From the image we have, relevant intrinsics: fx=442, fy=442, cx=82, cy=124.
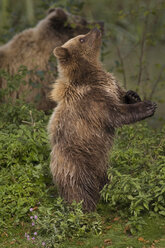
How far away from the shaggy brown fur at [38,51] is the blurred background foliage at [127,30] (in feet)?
1.45

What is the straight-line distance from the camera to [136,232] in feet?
16.0

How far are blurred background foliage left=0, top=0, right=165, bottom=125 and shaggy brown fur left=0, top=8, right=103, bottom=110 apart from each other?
441mm

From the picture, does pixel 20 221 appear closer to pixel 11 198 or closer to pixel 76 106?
pixel 11 198

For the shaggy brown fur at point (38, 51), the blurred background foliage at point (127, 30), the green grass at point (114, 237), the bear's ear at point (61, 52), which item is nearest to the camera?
the green grass at point (114, 237)

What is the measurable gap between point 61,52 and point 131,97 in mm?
1143

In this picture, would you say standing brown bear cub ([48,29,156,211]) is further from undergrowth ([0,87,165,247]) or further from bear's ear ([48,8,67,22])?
bear's ear ([48,8,67,22])

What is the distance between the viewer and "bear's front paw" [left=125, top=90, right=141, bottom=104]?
6.06 metres

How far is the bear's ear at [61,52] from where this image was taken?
6031 millimetres

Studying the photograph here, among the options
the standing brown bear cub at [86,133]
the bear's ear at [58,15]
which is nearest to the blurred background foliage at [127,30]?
the bear's ear at [58,15]

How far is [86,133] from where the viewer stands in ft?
18.3

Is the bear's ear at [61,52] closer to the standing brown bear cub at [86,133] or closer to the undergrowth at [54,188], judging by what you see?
the standing brown bear cub at [86,133]

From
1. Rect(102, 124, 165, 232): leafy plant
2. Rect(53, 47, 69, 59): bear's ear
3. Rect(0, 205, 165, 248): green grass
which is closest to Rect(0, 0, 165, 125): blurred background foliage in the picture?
Rect(102, 124, 165, 232): leafy plant

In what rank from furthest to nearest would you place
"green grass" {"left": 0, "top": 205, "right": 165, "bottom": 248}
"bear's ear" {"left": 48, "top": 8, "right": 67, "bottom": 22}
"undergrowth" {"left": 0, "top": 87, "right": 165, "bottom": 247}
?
"bear's ear" {"left": 48, "top": 8, "right": 67, "bottom": 22} → "undergrowth" {"left": 0, "top": 87, "right": 165, "bottom": 247} → "green grass" {"left": 0, "top": 205, "right": 165, "bottom": 248}

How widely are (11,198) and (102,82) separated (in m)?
1.93
